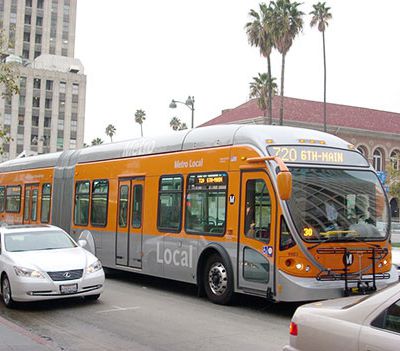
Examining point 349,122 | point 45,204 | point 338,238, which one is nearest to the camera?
point 338,238

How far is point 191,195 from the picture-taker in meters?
11.4

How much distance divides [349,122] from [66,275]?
183 ft

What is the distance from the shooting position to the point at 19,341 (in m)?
7.16

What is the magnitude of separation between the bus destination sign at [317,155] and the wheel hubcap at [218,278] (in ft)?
7.68

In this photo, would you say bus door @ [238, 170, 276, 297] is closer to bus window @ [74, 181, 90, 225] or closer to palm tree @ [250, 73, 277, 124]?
bus window @ [74, 181, 90, 225]

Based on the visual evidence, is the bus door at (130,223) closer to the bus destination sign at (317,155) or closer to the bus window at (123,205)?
the bus window at (123,205)

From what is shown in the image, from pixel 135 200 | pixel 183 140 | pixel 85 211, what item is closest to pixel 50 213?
pixel 85 211

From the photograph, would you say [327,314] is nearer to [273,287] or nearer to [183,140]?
[273,287]

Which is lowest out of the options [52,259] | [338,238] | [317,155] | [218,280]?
[218,280]

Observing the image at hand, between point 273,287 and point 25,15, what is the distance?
341 feet

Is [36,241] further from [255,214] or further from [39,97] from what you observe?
[39,97]

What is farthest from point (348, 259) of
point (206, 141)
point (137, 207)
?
point (137, 207)

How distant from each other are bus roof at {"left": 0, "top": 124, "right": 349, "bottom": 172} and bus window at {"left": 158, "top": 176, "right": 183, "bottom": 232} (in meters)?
0.70

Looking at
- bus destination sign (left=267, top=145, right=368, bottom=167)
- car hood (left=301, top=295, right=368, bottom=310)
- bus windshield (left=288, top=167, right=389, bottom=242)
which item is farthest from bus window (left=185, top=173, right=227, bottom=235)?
car hood (left=301, top=295, right=368, bottom=310)
